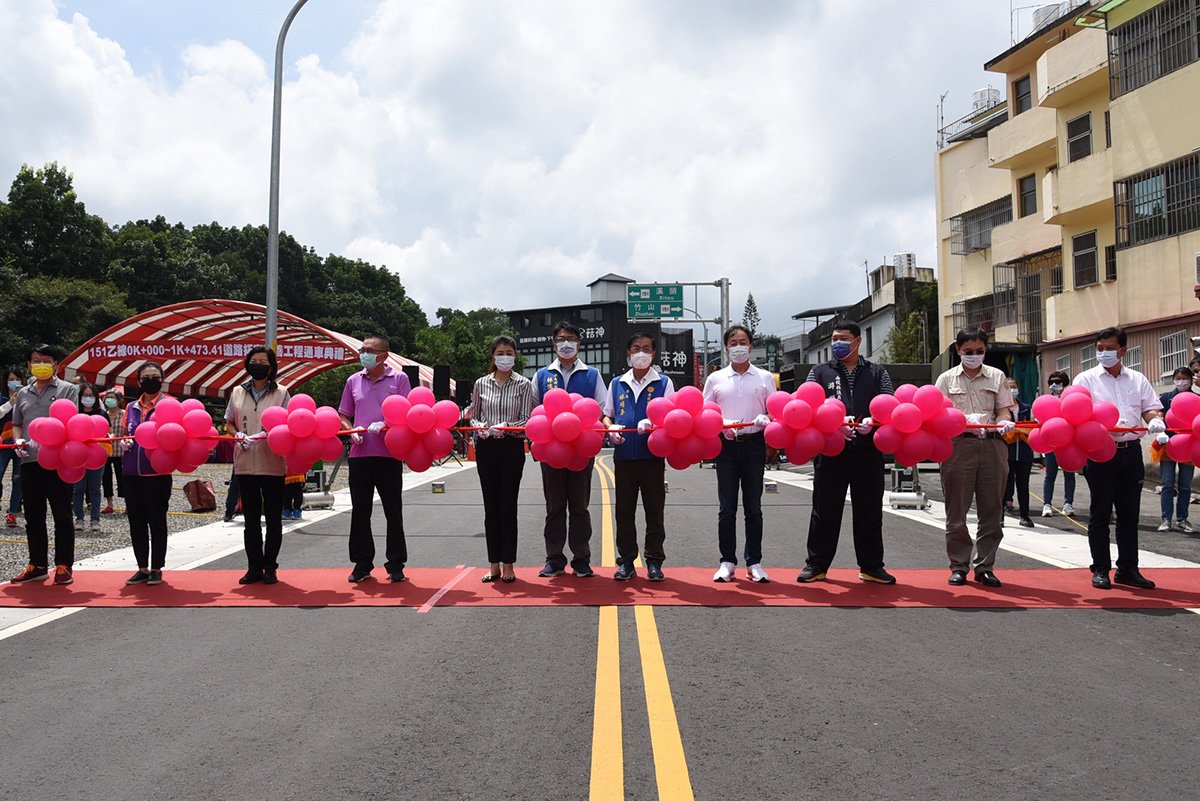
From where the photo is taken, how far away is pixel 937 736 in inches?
154

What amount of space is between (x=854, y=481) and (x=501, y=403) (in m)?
3.02

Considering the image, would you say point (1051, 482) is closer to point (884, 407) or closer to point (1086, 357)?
point (884, 407)

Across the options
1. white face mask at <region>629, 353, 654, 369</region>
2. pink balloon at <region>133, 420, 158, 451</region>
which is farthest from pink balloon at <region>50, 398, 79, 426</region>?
white face mask at <region>629, 353, 654, 369</region>

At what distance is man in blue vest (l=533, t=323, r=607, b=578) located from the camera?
25.3 feet

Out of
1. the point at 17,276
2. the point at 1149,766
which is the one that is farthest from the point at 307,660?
the point at 17,276

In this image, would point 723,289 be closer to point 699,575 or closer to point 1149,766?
point 699,575

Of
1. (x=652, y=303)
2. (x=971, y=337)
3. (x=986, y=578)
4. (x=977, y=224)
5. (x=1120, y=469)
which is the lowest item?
(x=986, y=578)

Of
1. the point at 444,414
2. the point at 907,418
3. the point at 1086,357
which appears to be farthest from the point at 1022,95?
the point at 444,414

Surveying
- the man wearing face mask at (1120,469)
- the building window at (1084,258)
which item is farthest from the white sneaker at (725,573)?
the building window at (1084,258)

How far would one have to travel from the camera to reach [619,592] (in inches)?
277

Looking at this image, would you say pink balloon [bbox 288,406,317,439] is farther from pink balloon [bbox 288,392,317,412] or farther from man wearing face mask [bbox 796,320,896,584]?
man wearing face mask [bbox 796,320,896,584]

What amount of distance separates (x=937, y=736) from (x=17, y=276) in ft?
134

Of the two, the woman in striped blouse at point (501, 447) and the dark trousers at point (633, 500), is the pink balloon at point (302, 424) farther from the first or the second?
the dark trousers at point (633, 500)

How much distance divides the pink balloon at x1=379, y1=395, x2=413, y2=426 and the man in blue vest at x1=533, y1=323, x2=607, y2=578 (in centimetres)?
112
